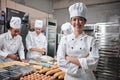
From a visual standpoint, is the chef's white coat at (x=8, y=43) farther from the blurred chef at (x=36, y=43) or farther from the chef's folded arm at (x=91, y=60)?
the chef's folded arm at (x=91, y=60)

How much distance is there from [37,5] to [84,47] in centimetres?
388

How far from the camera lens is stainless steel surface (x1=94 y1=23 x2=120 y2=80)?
344cm

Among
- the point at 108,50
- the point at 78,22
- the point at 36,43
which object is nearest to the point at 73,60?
the point at 78,22

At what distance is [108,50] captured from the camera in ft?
11.7

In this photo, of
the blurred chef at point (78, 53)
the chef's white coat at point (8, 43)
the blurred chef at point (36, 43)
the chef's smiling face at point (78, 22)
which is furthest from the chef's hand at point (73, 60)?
the blurred chef at point (36, 43)

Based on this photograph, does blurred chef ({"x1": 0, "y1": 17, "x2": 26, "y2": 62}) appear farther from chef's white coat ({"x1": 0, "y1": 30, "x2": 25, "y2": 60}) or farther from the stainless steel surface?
the stainless steel surface

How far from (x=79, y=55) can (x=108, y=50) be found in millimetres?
2294

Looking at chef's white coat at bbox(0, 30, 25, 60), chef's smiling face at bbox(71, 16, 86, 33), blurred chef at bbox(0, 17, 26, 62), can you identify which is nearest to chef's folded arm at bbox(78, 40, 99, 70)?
chef's smiling face at bbox(71, 16, 86, 33)

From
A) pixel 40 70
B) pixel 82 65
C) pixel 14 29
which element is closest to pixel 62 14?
pixel 14 29

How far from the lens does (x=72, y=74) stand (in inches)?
57.3

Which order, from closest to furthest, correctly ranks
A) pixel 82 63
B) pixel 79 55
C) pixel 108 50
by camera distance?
pixel 82 63, pixel 79 55, pixel 108 50

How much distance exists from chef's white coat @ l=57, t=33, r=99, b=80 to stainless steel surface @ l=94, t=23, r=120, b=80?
7.09 ft

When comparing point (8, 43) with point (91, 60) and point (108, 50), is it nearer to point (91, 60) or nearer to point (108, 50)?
point (91, 60)

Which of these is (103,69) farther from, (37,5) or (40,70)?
(37,5)
